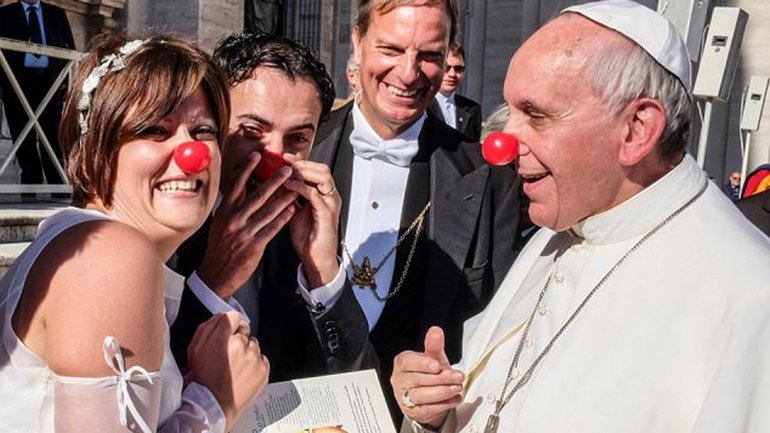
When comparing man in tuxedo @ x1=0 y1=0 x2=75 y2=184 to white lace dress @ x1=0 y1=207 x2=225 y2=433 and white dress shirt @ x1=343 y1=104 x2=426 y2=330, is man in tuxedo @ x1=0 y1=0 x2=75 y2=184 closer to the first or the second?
white dress shirt @ x1=343 y1=104 x2=426 y2=330

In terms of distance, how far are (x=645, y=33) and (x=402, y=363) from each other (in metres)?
0.91

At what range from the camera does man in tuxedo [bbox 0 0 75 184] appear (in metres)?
7.06

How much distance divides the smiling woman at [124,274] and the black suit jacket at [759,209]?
253 cm

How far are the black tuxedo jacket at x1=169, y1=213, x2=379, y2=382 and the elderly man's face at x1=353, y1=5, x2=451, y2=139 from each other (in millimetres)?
520

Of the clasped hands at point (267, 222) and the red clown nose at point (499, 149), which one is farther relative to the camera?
the clasped hands at point (267, 222)

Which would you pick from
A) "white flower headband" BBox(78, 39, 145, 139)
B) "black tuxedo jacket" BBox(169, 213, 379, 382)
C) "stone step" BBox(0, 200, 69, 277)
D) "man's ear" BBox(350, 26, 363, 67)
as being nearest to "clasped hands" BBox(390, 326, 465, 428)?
"black tuxedo jacket" BBox(169, 213, 379, 382)

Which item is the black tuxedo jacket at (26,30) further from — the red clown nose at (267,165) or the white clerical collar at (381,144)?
the red clown nose at (267,165)

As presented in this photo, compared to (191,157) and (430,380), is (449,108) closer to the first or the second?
(430,380)

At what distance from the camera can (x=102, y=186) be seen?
1705mm

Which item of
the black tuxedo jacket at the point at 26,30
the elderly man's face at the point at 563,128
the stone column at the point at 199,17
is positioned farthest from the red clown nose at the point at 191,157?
the stone column at the point at 199,17

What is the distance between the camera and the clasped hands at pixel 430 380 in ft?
6.29

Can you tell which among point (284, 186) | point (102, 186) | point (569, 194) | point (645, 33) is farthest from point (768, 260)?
point (102, 186)

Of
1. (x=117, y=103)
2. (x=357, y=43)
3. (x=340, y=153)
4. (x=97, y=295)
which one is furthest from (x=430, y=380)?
(x=357, y=43)

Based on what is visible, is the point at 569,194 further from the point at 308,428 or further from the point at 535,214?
the point at 308,428
